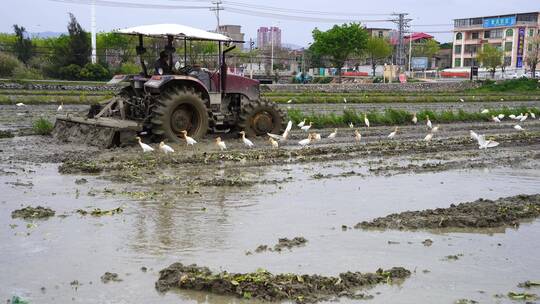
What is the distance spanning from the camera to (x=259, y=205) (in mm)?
8250

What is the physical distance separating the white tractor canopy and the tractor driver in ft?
1.49

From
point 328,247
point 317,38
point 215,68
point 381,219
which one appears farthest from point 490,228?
point 317,38

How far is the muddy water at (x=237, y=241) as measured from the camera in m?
5.23

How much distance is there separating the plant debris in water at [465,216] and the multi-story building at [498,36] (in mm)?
92309

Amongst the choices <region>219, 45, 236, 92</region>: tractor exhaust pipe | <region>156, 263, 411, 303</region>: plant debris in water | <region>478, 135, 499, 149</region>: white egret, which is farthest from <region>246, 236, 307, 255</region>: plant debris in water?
<region>478, 135, 499, 149</region>: white egret

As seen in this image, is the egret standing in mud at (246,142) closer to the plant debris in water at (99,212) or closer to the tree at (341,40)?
the plant debris in water at (99,212)

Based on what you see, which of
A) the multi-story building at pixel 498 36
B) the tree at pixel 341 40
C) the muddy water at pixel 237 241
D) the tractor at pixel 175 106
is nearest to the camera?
the muddy water at pixel 237 241

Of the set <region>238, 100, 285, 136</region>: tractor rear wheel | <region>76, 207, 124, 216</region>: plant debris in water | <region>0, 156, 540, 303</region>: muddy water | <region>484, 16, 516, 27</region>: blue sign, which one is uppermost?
<region>484, 16, 516, 27</region>: blue sign

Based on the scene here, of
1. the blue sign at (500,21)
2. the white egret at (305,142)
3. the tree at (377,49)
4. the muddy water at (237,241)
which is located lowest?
the muddy water at (237,241)

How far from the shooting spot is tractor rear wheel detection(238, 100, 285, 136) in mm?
14617

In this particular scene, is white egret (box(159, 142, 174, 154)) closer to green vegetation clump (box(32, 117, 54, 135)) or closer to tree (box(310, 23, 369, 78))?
green vegetation clump (box(32, 117, 54, 135))

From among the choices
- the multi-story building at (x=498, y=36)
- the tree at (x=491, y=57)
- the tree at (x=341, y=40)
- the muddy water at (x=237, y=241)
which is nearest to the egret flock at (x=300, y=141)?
the muddy water at (x=237, y=241)

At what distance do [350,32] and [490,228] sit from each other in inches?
2366

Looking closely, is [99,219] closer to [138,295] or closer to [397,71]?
[138,295]
